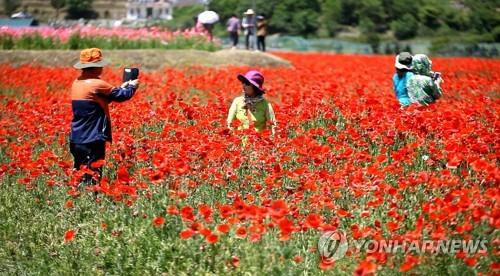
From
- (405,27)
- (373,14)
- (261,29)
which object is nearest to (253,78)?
(261,29)

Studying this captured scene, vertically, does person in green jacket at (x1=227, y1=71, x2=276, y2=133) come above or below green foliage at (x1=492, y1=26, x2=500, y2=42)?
above

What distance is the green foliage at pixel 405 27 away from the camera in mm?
68806

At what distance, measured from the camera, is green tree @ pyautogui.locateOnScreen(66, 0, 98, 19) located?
114438mm

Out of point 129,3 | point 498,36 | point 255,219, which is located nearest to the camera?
point 255,219

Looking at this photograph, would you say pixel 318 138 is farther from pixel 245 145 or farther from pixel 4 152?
pixel 4 152

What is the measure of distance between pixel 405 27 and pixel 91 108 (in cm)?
6446

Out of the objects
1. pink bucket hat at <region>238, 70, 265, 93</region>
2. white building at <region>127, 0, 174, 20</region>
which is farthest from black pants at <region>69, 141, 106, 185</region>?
white building at <region>127, 0, 174, 20</region>

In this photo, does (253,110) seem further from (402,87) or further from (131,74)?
(402,87)

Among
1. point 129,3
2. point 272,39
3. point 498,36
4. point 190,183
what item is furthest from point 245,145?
point 129,3

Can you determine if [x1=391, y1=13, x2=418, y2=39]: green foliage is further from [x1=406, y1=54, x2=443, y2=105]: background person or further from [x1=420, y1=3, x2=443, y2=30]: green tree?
[x1=406, y1=54, x2=443, y2=105]: background person

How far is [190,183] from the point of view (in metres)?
6.08

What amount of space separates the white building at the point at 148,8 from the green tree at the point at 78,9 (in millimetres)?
26570

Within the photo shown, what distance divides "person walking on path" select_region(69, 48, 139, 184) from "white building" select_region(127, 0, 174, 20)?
14718 centimetres

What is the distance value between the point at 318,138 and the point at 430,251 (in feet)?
14.0
